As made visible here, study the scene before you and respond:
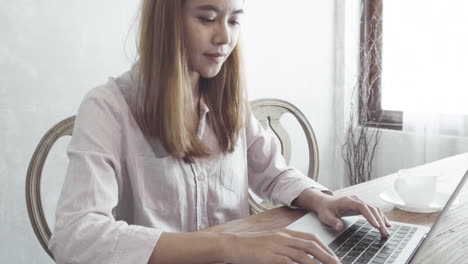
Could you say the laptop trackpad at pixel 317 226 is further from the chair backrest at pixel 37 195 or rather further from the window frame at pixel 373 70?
the window frame at pixel 373 70

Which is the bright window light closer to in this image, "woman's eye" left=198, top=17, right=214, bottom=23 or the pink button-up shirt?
the pink button-up shirt

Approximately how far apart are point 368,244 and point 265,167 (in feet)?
1.59

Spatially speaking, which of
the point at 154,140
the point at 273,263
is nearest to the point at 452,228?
the point at 273,263

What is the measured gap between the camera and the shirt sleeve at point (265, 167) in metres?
1.12

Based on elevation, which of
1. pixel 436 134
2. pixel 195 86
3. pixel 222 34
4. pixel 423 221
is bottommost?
pixel 436 134

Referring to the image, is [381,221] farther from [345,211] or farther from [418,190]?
[418,190]

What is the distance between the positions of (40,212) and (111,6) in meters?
1.04

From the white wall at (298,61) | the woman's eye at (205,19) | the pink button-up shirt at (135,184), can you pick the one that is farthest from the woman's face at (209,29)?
the white wall at (298,61)

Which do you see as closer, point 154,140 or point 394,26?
point 154,140

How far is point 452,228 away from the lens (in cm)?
87

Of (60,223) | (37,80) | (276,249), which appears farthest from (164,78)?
(37,80)

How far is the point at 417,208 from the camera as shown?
953mm

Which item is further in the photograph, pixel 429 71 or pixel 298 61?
pixel 298 61

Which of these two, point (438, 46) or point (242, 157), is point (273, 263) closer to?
point (242, 157)
